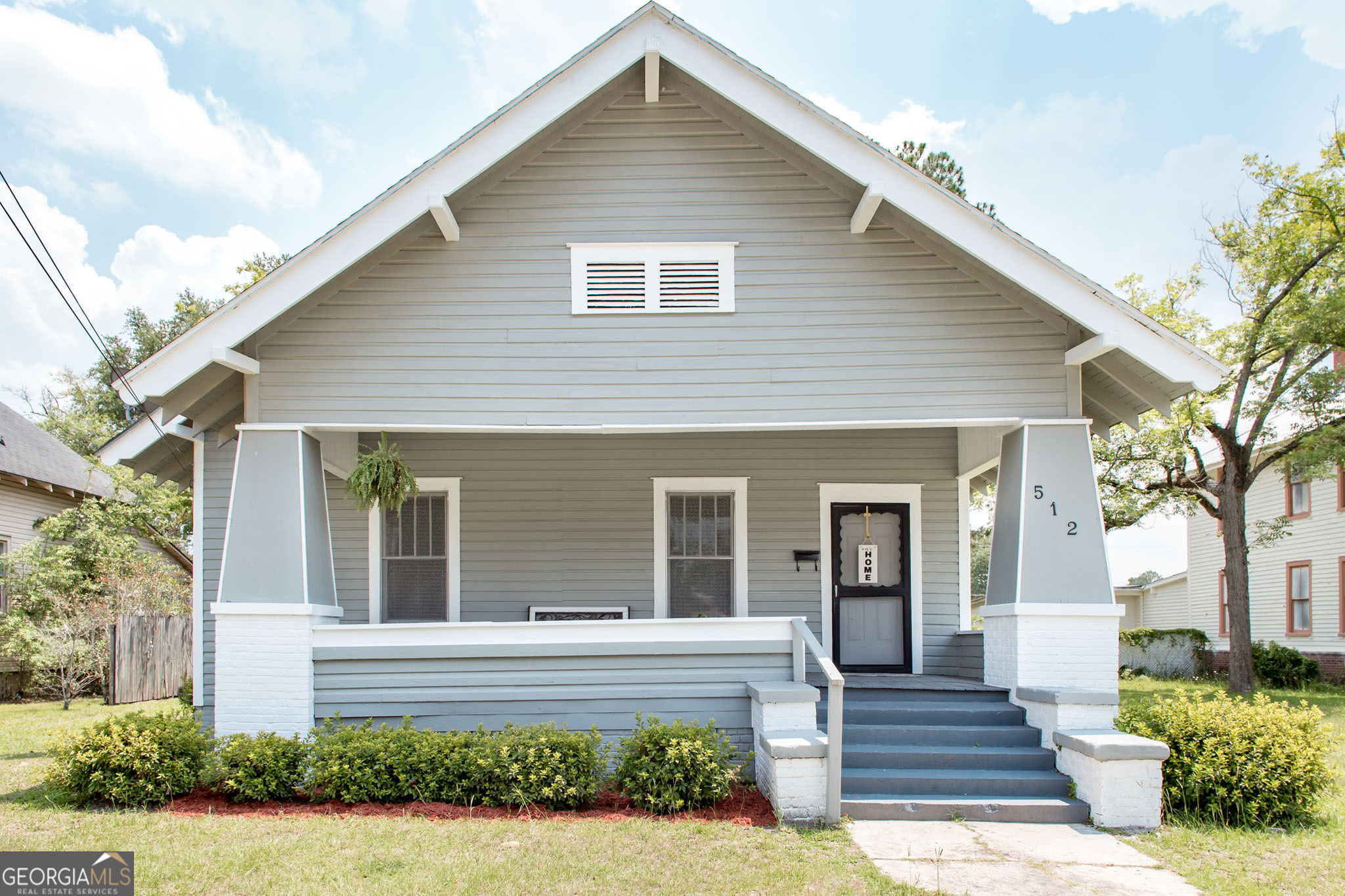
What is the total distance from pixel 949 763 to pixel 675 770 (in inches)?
84.2

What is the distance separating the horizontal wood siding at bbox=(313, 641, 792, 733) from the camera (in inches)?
279

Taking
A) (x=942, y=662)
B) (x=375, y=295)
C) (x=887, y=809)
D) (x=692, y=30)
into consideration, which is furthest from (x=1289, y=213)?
(x=375, y=295)

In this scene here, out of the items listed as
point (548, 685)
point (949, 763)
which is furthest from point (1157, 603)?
point (548, 685)

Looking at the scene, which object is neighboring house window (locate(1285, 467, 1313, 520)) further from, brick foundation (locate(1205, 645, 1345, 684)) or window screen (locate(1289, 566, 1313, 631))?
brick foundation (locate(1205, 645, 1345, 684))

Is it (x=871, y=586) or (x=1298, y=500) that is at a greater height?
(x=1298, y=500)

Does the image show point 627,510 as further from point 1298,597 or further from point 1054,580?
point 1298,597

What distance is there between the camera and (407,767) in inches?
247

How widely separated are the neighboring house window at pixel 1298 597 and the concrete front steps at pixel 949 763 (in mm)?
16028

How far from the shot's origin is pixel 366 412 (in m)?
7.36

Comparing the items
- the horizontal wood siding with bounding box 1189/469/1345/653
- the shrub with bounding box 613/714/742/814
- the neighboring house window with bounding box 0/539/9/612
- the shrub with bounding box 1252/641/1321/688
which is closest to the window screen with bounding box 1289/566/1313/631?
the horizontal wood siding with bounding box 1189/469/1345/653

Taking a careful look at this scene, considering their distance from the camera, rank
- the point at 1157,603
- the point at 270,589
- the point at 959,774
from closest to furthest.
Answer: the point at 959,774, the point at 270,589, the point at 1157,603

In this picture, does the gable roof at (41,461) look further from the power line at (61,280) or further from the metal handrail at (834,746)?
the metal handrail at (834,746)

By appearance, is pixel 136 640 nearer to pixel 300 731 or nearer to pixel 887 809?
pixel 300 731

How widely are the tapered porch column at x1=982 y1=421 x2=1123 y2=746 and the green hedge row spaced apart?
2.54 meters
